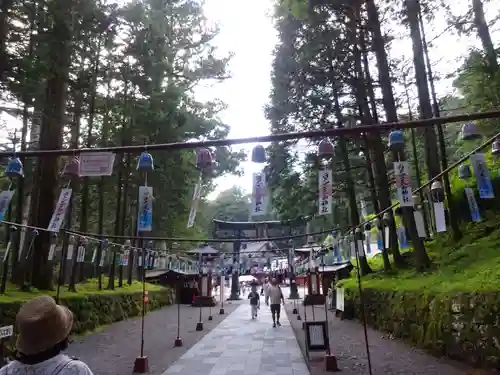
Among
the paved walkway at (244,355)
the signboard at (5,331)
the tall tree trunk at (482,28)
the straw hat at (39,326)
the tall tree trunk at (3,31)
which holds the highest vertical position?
the tall tree trunk at (482,28)

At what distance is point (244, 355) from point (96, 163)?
623 cm

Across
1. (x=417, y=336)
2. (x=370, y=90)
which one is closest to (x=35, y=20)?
(x=370, y=90)

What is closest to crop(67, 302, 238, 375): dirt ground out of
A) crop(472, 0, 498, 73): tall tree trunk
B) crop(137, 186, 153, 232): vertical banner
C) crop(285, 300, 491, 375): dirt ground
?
crop(137, 186, 153, 232): vertical banner

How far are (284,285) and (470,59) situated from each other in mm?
41738

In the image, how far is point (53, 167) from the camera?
41.1ft

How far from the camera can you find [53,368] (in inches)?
72.7

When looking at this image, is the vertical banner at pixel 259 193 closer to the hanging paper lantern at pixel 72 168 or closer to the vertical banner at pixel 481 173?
the hanging paper lantern at pixel 72 168

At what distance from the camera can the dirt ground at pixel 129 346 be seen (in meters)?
8.50

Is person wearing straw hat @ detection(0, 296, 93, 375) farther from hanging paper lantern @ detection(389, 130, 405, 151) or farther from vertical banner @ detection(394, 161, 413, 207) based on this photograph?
vertical banner @ detection(394, 161, 413, 207)

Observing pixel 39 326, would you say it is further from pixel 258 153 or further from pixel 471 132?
pixel 471 132

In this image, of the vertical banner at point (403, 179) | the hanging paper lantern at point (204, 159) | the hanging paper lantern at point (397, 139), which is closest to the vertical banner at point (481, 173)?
the vertical banner at point (403, 179)

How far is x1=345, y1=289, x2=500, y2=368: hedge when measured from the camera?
6195 millimetres

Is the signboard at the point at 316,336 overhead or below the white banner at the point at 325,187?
below

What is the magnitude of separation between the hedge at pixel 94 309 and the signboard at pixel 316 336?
21.9ft
